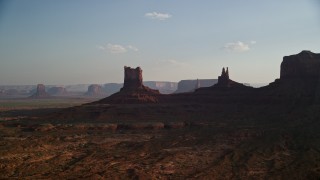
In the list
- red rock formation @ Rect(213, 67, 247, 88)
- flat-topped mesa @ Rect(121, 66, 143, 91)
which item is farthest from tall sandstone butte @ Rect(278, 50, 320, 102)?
flat-topped mesa @ Rect(121, 66, 143, 91)

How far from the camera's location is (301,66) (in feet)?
217

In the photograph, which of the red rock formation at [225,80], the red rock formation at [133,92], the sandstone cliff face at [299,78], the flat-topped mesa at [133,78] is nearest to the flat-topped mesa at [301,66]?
the sandstone cliff face at [299,78]

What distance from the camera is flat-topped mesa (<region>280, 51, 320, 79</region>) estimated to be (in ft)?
213

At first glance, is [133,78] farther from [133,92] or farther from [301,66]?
[301,66]

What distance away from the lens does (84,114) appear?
74562 mm

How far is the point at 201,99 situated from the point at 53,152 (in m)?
43.4

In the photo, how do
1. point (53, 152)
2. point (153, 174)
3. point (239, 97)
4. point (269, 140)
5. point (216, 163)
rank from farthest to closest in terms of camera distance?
point (239, 97) → point (269, 140) → point (53, 152) → point (216, 163) → point (153, 174)

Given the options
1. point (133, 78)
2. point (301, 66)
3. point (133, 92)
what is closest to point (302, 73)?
point (301, 66)

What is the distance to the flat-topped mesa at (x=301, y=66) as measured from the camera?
64938mm

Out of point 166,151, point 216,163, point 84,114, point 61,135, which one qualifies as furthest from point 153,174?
point 84,114

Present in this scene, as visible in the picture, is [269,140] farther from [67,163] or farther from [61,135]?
[61,135]

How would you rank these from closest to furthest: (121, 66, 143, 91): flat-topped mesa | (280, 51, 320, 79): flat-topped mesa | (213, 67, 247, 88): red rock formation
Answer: (280, 51, 320, 79): flat-topped mesa
(213, 67, 247, 88): red rock formation
(121, 66, 143, 91): flat-topped mesa

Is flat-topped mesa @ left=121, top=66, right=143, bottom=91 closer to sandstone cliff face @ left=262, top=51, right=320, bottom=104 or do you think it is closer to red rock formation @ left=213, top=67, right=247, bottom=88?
red rock formation @ left=213, top=67, right=247, bottom=88

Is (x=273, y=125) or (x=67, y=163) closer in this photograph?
(x=67, y=163)
